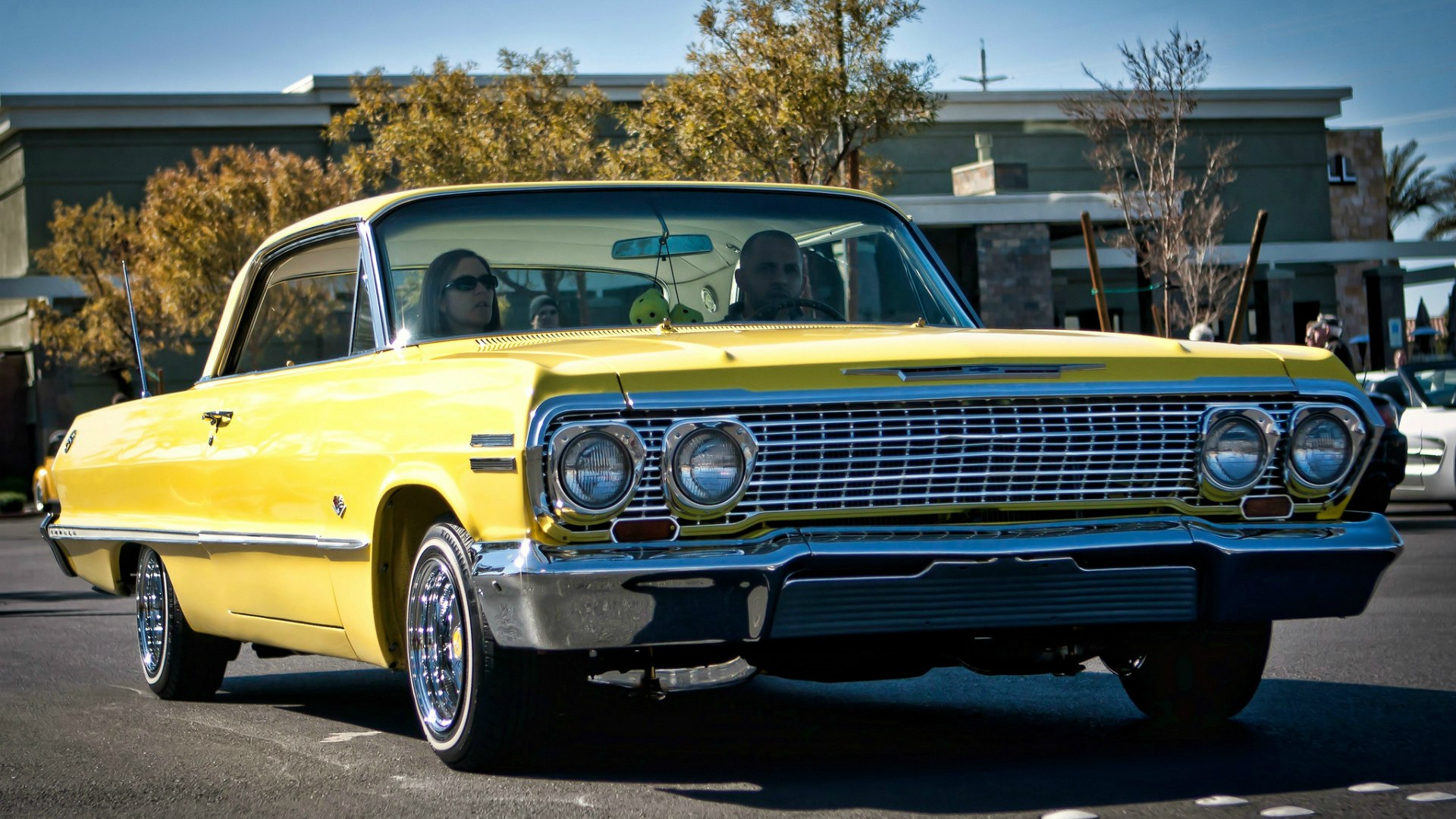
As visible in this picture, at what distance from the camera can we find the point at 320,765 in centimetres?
534

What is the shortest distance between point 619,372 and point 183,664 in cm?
329

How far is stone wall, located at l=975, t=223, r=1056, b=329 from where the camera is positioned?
113 ft

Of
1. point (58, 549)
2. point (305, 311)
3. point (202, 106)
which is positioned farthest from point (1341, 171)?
point (305, 311)

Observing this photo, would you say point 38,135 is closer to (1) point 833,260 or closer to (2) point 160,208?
(2) point 160,208

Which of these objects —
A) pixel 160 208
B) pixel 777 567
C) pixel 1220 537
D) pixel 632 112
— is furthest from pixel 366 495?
pixel 160 208

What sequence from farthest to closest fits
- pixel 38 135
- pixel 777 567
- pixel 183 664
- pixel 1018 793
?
pixel 38 135 → pixel 183 664 → pixel 1018 793 → pixel 777 567

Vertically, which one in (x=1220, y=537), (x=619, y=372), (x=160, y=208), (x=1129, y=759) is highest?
(x=160, y=208)

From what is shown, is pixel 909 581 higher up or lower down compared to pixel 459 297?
lower down

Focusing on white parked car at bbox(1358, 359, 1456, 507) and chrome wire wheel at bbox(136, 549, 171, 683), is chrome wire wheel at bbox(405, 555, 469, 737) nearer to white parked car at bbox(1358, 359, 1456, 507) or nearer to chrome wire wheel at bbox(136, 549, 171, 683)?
chrome wire wheel at bbox(136, 549, 171, 683)

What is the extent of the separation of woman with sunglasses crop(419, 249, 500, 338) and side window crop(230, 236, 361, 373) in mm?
237

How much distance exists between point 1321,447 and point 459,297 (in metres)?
2.50

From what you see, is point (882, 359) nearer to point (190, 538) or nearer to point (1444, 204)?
point (190, 538)

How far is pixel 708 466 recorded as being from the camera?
4316 mm

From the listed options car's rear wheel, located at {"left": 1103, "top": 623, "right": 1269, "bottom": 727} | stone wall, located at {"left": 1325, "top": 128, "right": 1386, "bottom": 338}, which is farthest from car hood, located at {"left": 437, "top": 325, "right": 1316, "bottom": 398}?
stone wall, located at {"left": 1325, "top": 128, "right": 1386, "bottom": 338}
